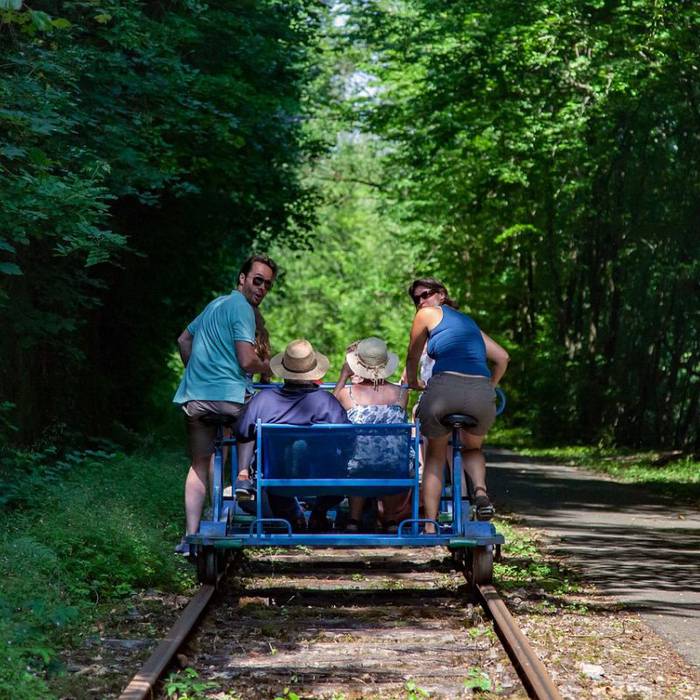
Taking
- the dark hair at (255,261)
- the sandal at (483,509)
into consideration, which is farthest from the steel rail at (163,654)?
the dark hair at (255,261)

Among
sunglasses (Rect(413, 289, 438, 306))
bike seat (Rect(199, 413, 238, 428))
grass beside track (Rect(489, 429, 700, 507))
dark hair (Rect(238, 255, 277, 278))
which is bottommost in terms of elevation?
grass beside track (Rect(489, 429, 700, 507))

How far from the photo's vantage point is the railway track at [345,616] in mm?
6754

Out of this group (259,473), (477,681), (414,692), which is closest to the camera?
(414,692)

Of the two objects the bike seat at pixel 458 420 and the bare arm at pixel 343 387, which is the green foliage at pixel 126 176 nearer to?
the bare arm at pixel 343 387

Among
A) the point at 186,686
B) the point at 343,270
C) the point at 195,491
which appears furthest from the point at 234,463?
the point at 343,270

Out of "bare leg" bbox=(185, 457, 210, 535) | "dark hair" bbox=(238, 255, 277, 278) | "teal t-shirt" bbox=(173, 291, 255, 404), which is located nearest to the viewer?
"teal t-shirt" bbox=(173, 291, 255, 404)

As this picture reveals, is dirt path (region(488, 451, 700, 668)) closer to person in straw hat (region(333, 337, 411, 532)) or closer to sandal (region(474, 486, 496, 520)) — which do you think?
sandal (region(474, 486, 496, 520))

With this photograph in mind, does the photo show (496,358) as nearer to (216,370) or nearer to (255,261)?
(255,261)

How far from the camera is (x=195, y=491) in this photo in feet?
32.0

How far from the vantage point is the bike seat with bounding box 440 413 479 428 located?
936 cm

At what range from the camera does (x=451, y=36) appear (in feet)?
88.4

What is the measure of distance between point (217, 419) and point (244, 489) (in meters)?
0.53

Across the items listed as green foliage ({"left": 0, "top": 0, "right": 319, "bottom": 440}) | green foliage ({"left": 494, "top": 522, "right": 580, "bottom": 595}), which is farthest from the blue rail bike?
green foliage ({"left": 0, "top": 0, "right": 319, "bottom": 440})

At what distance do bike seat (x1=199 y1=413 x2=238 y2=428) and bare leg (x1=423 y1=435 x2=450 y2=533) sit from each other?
4.83 ft
